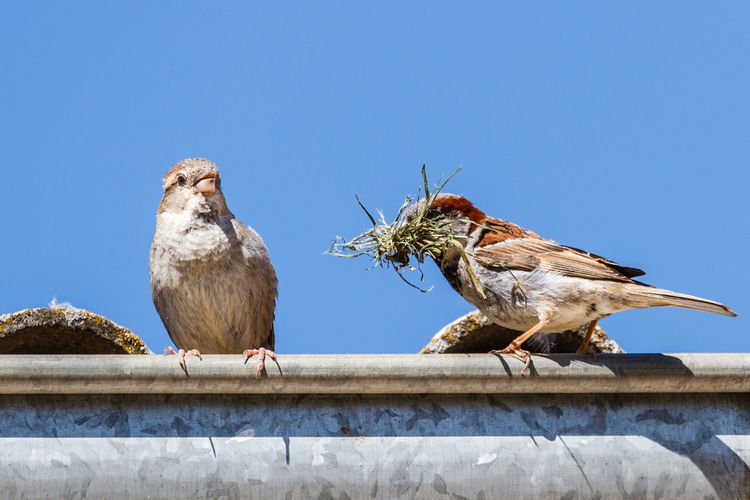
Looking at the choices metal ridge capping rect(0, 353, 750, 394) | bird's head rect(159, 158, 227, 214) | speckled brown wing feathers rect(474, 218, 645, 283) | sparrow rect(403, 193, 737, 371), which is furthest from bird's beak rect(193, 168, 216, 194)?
metal ridge capping rect(0, 353, 750, 394)

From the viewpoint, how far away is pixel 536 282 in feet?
13.9

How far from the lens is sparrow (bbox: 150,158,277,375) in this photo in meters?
5.12

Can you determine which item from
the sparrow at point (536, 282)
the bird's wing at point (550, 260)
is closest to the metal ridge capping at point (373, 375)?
the sparrow at point (536, 282)

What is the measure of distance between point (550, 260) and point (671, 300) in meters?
0.57

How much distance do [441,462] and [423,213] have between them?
64.3 inches

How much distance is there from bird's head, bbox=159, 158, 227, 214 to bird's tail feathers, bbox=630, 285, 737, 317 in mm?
2268

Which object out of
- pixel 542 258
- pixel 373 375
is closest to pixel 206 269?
pixel 542 258

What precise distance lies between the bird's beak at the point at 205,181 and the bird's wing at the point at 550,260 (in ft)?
5.13

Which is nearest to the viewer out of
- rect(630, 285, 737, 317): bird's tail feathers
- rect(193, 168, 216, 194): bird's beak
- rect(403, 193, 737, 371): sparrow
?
rect(630, 285, 737, 317): bird's tail feathers

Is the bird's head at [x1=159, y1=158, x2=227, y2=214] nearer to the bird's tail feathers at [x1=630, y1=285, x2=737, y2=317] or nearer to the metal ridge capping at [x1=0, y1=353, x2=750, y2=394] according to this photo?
the bird's tail feathers at [x1=630, y1=285, x2=737, y2=317]

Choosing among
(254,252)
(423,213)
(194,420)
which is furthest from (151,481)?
(254,252)

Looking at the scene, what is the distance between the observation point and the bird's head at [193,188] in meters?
5.23

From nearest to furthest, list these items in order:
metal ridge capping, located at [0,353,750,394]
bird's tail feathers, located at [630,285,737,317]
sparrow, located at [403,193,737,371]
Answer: metal ridge capping, located at [0,353,750,394], bird's tail feathers, located at [630,285,737,317], sparrow, located at [403,193,737,371]

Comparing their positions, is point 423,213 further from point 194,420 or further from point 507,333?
point 194,420
